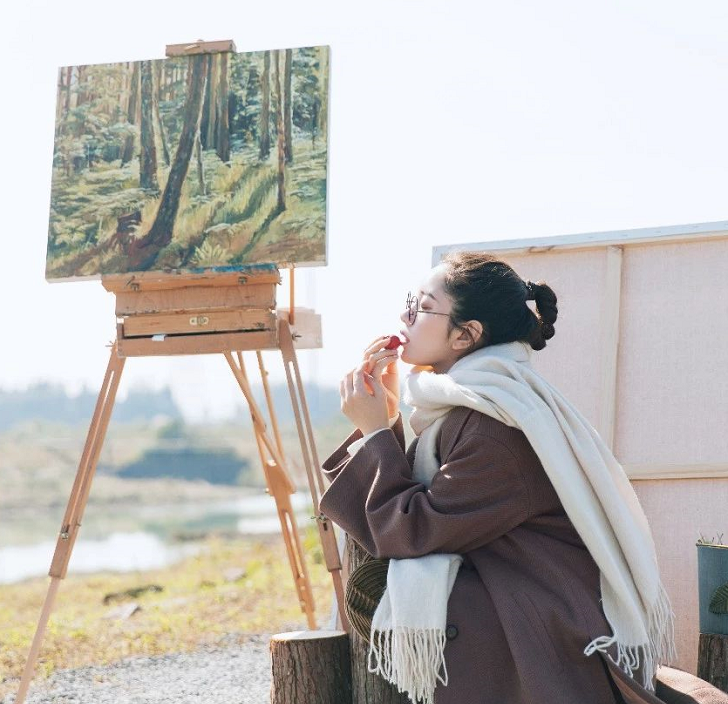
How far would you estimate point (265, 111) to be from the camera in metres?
4.07

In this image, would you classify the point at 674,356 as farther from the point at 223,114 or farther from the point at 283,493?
the point at 223,114

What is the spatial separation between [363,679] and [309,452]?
53.0 inches

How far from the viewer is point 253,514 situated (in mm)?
15242

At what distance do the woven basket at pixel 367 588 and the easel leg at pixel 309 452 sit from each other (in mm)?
1303

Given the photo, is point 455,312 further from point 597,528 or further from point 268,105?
point 268,105

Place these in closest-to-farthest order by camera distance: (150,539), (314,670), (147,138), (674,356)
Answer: (314,670) → (674,356) → (147,138) → (150,539)

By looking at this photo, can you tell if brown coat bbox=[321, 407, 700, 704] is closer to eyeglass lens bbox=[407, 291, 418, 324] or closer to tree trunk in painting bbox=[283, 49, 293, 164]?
eyeglass lens bbox=[407, 291, 418, 324]

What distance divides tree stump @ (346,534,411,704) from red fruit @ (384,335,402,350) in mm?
473

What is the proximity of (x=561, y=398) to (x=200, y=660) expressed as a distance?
3450 millimetres

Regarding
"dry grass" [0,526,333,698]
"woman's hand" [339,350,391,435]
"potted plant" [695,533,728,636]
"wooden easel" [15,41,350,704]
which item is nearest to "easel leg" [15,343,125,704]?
"wooden easel" [15,41,350,704]

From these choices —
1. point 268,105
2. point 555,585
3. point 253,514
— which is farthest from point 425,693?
point 253,514

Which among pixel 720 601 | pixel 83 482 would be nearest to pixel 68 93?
pixel 83 482

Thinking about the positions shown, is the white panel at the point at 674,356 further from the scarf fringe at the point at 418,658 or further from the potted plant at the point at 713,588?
the scarf fringe at the point at 418,658

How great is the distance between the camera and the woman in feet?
7.14
